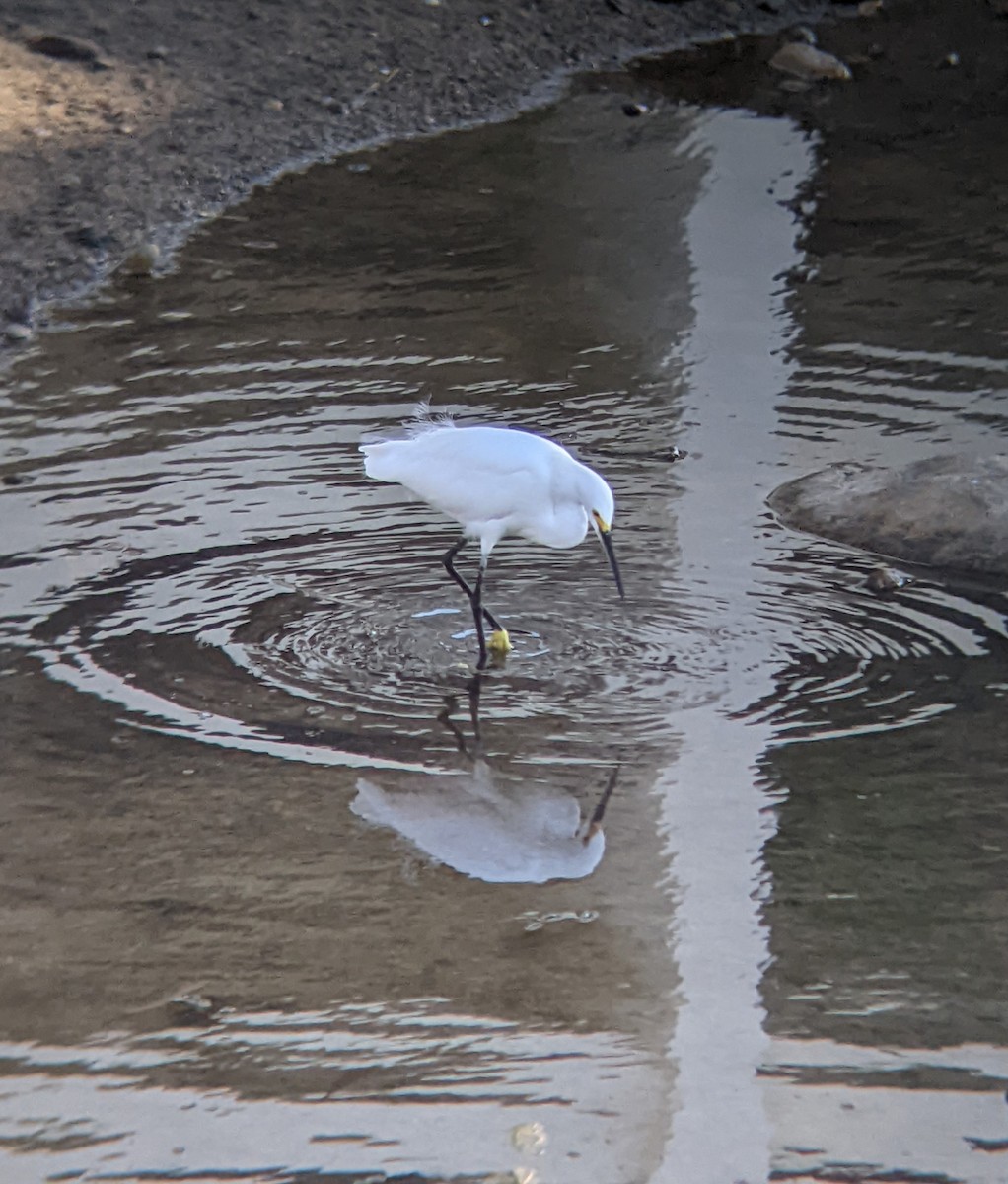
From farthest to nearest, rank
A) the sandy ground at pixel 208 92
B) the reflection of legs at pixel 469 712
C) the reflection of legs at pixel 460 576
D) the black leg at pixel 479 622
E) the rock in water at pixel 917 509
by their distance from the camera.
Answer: the sandy ground at pixel 208 92 < the rock in water at pixel 917 509 < the reflection of legs at pixel 460 576 < the black leg at pixel 479 622 < the reflection of legs at pixel 469 712

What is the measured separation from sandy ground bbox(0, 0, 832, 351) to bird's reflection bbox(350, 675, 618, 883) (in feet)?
12.2

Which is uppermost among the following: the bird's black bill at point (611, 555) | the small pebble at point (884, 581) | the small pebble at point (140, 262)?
the bird's black bill at point (611, 555)

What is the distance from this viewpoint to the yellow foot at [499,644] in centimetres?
490

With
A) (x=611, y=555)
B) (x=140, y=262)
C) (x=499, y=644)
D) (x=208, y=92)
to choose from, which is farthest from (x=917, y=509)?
(x=208, y=92)

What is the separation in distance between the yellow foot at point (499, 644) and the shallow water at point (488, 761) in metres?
0.07

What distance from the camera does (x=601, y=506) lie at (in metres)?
4.89

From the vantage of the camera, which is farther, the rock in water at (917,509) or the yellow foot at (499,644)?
the rock in water at (917,509)

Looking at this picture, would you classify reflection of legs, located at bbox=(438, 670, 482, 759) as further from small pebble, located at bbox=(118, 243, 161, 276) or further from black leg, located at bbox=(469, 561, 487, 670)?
small pebble, located at bbox=(118, 243, 161, 276)

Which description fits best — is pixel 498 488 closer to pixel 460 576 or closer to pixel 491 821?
pixel 460 576

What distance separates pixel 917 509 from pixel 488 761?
79.0 inches

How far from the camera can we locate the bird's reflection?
3885 mm

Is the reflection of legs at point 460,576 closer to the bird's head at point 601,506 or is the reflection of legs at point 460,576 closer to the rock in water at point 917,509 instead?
the bird's head at point 601,506

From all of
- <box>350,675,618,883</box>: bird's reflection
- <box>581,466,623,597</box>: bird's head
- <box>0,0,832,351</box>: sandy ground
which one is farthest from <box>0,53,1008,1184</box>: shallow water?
<box>0,0,832,351</box>: sandy ground

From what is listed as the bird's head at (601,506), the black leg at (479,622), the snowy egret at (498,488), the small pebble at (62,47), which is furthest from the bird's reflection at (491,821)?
the small pebble at (62,47)
